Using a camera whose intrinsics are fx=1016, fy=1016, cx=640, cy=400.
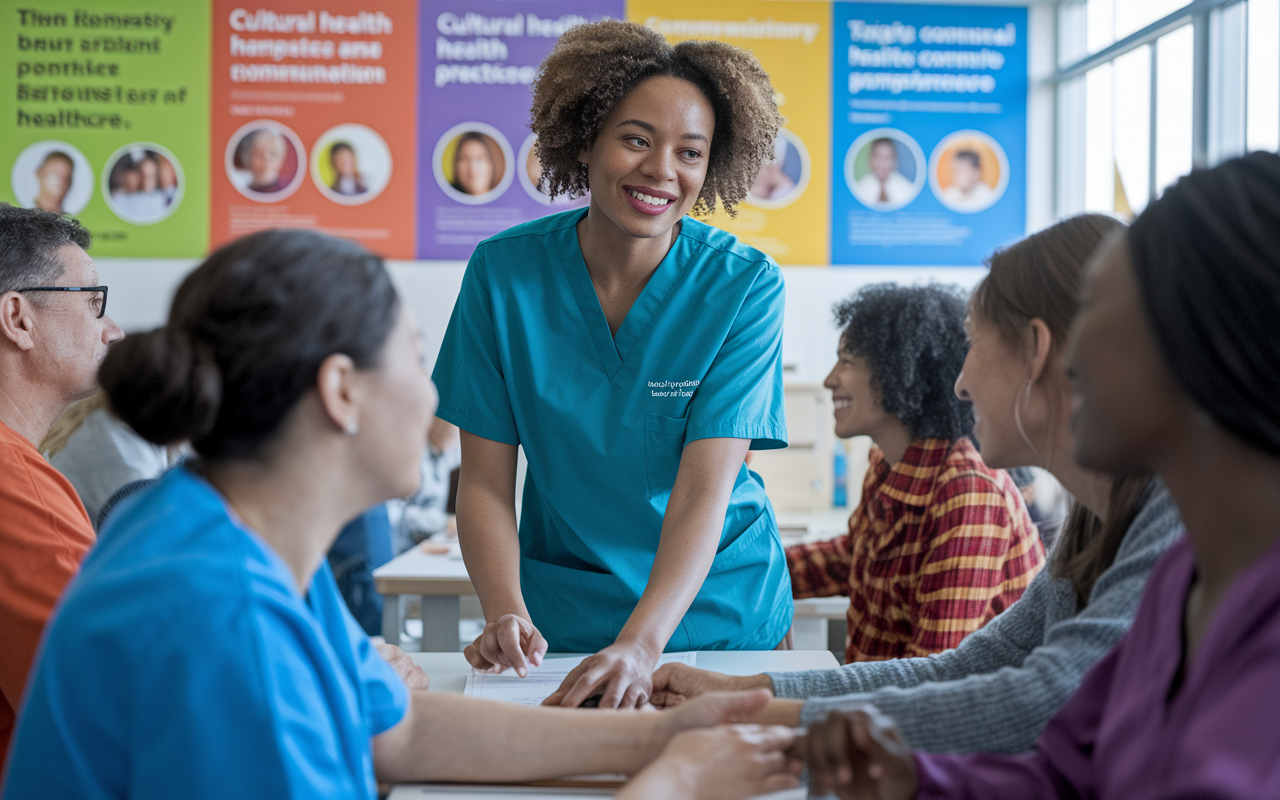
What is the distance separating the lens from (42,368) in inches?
64.8

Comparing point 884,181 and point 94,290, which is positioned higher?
point 884,181

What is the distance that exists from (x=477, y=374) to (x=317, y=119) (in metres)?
3.44

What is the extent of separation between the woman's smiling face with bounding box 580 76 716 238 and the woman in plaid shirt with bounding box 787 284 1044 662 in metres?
0.83

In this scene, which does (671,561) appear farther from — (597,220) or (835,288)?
(835,288)

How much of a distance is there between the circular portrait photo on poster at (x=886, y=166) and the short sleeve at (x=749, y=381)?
3.30m

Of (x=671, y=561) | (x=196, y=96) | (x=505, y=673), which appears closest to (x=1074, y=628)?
(x=671, y=561)

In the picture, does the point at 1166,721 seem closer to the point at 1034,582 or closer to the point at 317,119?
the point at 1034,582

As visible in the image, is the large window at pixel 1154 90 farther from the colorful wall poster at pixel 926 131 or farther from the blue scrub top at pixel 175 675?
the blue scrub top at pixel 175 675

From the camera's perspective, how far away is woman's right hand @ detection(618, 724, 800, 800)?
102 centimetres

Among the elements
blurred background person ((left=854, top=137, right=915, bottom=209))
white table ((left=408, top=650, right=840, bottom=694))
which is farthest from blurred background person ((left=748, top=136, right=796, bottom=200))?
white table ((left=408, top=650, right=840, bottom=694))

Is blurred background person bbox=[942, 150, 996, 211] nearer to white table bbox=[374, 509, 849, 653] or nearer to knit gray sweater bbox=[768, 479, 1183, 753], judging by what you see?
white table bbox=[374, 509, 849, 653]

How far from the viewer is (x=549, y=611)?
1.69 metres

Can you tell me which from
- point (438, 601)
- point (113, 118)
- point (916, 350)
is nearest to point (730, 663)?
point (916, 350)

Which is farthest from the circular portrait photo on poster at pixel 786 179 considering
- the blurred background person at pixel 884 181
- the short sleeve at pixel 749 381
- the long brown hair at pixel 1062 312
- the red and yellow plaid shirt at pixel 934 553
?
Result: the long brown hair at pixel 1062 312
